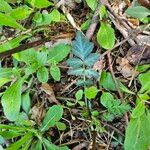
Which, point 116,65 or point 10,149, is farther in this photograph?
point 116,65

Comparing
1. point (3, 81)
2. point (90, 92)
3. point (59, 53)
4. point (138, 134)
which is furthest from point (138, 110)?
point (3, 81)

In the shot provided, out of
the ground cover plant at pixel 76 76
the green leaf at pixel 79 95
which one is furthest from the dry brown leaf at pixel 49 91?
the green leaf at pixel 79 95

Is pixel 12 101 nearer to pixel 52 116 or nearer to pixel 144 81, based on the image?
pixel 52 116

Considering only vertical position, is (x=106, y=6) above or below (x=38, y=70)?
above

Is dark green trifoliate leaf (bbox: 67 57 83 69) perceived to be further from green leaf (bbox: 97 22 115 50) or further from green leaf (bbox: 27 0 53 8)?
green leaf (bbox: 27 0 53 8)

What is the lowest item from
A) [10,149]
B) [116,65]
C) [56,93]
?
[10,149]

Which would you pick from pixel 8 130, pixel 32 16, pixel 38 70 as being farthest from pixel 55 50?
pixel 8 130

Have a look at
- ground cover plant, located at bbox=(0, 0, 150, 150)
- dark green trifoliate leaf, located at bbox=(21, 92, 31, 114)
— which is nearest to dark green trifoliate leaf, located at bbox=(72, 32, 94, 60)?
ground cover plant, located at bbox=(0, 0, 150, 150)

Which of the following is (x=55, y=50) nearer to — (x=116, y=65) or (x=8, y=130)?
(x=116, y=65)
